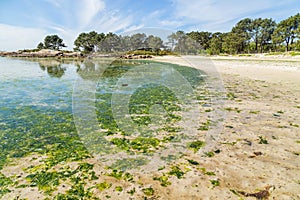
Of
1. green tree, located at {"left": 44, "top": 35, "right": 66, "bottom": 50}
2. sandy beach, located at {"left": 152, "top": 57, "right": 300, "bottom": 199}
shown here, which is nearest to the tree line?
green tree, located at {"left": 44, "top": 35, "right": 66, "bottom": 50}

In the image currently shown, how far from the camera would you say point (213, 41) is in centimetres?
8750

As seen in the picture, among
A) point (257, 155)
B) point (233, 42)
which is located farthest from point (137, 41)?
Result: point (257, 155)

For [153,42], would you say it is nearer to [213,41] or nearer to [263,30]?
[213,41]

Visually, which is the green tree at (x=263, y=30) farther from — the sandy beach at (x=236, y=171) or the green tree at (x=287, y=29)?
the sandy beach at (x=236, y=171)

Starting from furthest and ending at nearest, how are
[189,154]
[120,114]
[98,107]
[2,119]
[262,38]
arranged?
[262,38] < [98,107] < [120,114] < [2,119] < [189,154]

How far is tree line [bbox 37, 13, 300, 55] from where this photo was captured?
61.5 meters

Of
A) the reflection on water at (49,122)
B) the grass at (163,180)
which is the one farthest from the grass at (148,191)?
the reflection on water at (49,122)

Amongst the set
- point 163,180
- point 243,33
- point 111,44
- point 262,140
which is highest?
point 111,44

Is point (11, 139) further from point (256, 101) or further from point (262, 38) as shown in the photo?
point (262, 38)

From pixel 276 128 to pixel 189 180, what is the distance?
4.41m

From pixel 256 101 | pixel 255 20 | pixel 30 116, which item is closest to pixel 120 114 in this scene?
pixel 30 116

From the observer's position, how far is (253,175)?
13.1ft

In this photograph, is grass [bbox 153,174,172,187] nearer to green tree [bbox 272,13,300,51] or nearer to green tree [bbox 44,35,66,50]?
green tree [bbox 272,13,300,51]

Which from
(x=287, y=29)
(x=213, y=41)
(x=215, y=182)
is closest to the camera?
(x=215, y=182)
